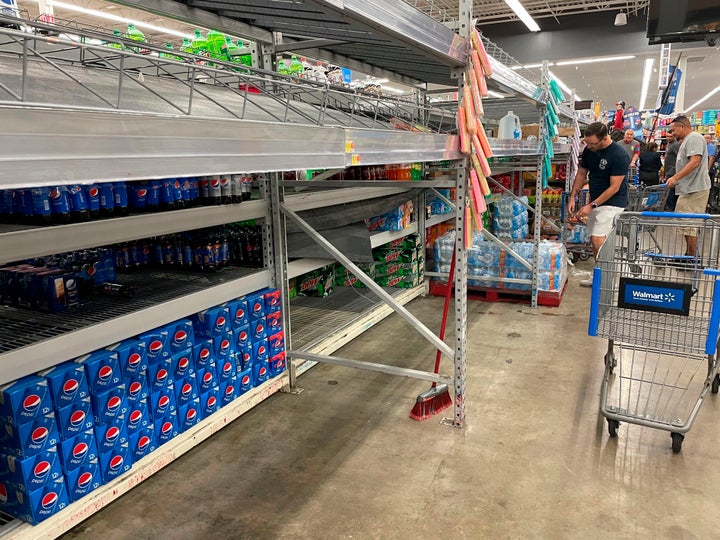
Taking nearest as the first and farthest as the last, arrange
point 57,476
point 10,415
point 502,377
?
point 10,415
point 57,476
point 502,377

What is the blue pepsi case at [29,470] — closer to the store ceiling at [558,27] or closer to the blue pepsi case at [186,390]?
the blue pepsi case at [186,390]

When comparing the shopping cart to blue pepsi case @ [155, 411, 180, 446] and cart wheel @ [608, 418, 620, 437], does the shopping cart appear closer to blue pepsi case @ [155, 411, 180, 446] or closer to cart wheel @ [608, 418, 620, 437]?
cart wheel @ [608, 418, 620, 437]

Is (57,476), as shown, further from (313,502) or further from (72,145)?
(72,145)

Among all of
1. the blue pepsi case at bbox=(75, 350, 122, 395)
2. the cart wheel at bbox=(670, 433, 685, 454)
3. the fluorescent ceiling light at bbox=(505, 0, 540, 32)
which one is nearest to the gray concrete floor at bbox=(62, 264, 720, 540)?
the cart wheel at bbox=(670, 433, 685, 454)

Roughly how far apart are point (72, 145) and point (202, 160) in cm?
33

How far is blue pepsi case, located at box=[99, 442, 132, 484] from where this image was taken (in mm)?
2309

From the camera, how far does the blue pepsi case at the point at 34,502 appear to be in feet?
6.61

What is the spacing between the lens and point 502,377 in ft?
12.1

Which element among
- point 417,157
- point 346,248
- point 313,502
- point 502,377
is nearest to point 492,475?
point 313,502

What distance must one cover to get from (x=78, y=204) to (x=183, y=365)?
0.93 m

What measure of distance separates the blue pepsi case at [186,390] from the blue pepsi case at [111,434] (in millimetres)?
325

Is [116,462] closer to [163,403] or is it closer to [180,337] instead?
[163,403]

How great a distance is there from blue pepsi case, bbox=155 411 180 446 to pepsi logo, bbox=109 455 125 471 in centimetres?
23

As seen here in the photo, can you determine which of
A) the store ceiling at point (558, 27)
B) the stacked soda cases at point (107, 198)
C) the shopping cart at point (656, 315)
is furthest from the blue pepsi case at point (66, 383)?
the store ceiling at point (558, 27)
